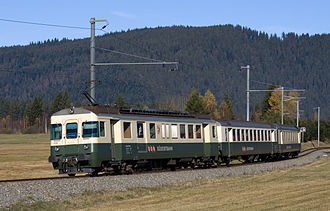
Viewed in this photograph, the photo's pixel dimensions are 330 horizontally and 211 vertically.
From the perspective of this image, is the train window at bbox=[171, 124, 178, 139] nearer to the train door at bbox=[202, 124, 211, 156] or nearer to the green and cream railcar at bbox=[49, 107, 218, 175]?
the green and cream railcar at bbox=[49, 107, 218, 175]

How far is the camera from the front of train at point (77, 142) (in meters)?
27.0

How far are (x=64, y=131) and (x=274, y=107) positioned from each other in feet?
436

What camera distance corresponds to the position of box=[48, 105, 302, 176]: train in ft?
89.7

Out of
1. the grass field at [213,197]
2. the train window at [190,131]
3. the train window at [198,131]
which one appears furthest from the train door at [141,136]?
the train window at [198,131]

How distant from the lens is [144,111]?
104ft

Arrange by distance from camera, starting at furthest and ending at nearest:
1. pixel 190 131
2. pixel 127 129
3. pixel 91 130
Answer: pixel 190 131, pixel 127 129, pixel 91 130

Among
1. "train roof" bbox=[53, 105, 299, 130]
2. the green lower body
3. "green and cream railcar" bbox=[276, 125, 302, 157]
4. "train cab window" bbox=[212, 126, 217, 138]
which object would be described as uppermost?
"train roof" bbox=[53, 105, 299, 130]

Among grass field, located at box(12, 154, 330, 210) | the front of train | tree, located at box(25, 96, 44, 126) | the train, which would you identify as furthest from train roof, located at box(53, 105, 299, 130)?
tree, located at box(25, 96, 44, 126)

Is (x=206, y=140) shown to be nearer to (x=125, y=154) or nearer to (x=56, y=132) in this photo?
(x=125, y=154)

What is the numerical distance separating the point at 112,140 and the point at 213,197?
8.44 meters

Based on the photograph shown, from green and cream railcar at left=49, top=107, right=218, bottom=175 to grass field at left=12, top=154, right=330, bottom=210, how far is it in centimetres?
393

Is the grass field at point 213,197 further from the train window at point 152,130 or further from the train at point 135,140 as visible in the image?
the train window at point 152,130

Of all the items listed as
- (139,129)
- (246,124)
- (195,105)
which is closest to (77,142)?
(139,129)

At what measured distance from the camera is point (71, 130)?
91.2 ft
